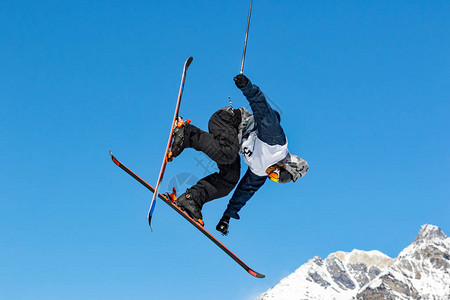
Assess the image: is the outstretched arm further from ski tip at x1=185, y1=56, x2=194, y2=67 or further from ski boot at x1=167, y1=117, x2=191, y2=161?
ski tip at x1=185, y1=56, x2=194, y2=67

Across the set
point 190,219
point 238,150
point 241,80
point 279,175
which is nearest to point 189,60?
point 238,150

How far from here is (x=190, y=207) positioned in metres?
11.1

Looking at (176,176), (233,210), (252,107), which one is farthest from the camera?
(233,210)

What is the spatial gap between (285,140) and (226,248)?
317 centimetres

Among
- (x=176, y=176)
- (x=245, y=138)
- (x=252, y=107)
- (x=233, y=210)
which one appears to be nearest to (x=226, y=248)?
(x=233, y=210)

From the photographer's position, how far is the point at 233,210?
12.1 metres

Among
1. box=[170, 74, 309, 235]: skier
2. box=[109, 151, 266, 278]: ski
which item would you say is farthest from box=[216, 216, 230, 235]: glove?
box=[170, 74, 309, 235]: skier

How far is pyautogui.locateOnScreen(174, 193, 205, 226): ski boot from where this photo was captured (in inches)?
437

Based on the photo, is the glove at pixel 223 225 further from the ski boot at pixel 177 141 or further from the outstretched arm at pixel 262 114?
the outstretched arm at pixel 262 114

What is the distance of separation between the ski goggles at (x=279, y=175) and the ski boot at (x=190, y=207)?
188 cm

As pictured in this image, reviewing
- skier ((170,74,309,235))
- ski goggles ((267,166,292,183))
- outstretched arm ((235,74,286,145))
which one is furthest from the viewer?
ski goggles ((267,166,292,183))

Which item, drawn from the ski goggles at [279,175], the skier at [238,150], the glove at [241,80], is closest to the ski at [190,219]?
the skier at [238,150]

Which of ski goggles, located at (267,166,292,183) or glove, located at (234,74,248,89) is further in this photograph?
ski goggles, located at (267,166,292,183)

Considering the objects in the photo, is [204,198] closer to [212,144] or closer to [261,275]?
[212,144]
